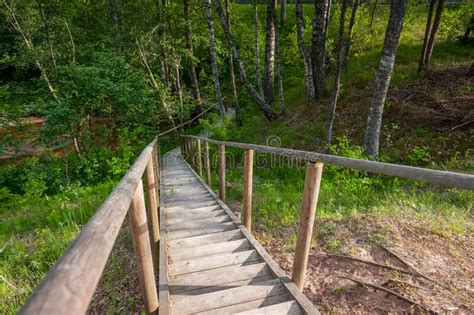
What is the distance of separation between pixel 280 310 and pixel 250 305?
0.27m

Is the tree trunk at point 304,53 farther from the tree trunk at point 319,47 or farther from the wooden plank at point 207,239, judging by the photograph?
the wooden plank at point 207,239

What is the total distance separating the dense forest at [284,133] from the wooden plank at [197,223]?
624 millimetres

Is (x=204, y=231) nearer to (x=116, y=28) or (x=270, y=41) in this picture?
(x=270, y=41)

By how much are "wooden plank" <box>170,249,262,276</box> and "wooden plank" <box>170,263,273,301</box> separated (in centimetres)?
7

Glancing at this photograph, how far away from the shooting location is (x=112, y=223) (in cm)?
89

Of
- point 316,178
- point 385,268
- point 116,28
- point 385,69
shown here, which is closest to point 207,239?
point 316,178

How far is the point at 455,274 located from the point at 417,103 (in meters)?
7.45

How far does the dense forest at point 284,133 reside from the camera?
3516 mm

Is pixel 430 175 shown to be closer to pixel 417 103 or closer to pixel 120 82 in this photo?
pixel 417 103

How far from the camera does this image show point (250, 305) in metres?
2.25

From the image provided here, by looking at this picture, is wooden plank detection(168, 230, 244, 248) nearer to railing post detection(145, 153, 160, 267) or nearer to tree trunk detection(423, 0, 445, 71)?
railing post detection(145, 153, 160, 267)

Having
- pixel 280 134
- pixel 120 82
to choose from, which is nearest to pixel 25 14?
pixel 120 82

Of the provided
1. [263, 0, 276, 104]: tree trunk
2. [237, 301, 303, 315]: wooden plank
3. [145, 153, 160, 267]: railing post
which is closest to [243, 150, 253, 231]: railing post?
[145, 153, 160, 267]: railing post

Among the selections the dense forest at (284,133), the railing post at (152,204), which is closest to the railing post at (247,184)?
the dense forest at (284,133)
